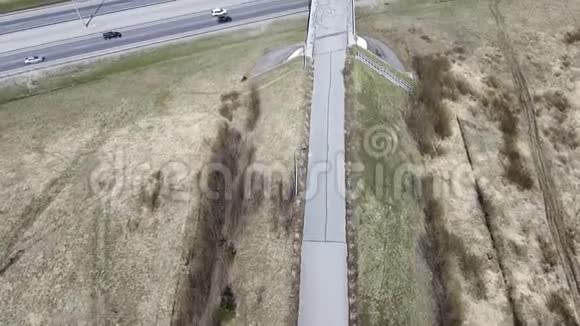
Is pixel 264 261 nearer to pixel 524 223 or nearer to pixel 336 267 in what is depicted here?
pixel 336 267

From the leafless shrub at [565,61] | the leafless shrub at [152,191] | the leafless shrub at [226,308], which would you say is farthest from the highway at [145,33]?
the leafless shrub at [226,308]

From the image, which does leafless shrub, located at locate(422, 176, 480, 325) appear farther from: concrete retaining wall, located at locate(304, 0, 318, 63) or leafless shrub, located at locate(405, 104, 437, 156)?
concrete retaining wall, located at locate(304, 0, 318, 63)

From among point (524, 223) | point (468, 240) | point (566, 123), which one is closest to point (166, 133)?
point (468, 240)

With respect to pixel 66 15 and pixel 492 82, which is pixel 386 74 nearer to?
pixel 492 82

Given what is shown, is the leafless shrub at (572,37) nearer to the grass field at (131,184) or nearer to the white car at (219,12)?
the grass field at (131,184)

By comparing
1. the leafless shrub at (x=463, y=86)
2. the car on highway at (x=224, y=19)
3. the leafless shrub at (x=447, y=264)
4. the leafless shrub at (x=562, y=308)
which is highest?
the car on highway at (x=224, y=19)

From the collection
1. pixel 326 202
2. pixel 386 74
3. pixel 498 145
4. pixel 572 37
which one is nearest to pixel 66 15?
pixel 386 74

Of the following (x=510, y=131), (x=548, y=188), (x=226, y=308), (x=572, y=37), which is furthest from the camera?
(x=572, y=37)
